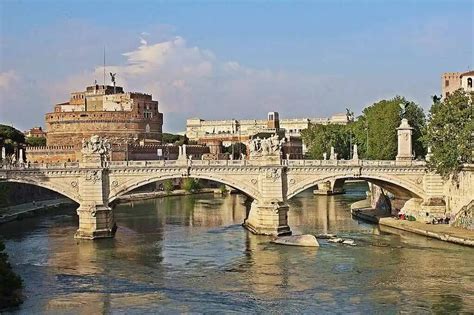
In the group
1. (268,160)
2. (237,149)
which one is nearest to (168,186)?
(237,149)

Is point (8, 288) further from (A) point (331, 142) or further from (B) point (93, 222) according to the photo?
(A) point (331, 142)

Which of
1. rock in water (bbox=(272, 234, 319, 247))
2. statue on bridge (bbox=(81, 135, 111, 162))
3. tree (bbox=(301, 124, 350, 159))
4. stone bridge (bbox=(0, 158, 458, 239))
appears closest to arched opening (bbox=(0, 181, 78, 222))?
stone bridge (bbox=(0, 158, 458, 239))

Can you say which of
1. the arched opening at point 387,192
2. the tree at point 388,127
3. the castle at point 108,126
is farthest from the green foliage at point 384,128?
the castle at point 108,126

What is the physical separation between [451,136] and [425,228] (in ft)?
17.9

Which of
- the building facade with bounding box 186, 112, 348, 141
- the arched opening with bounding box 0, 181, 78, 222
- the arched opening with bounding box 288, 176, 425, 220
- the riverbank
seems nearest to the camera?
the riverbank

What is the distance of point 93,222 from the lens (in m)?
38.1

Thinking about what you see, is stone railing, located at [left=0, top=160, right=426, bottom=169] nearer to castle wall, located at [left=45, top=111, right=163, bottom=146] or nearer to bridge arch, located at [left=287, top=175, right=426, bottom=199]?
bridge arch, located at [left=287, top=175, right=426, bottom=199]

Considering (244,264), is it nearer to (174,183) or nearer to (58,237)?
(58,237)

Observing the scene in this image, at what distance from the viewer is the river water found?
25.2 meters

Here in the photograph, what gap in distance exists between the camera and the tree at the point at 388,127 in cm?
5459

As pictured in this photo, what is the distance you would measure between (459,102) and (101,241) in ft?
66.8

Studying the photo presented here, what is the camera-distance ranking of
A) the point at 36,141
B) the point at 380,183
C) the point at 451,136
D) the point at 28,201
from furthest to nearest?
1. the point at 36,141
2. the point at 28,201
3. the point at 380,183
4. the point at 451,136

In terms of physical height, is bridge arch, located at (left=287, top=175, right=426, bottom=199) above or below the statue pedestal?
below

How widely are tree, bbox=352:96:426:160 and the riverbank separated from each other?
8392 millimetres
